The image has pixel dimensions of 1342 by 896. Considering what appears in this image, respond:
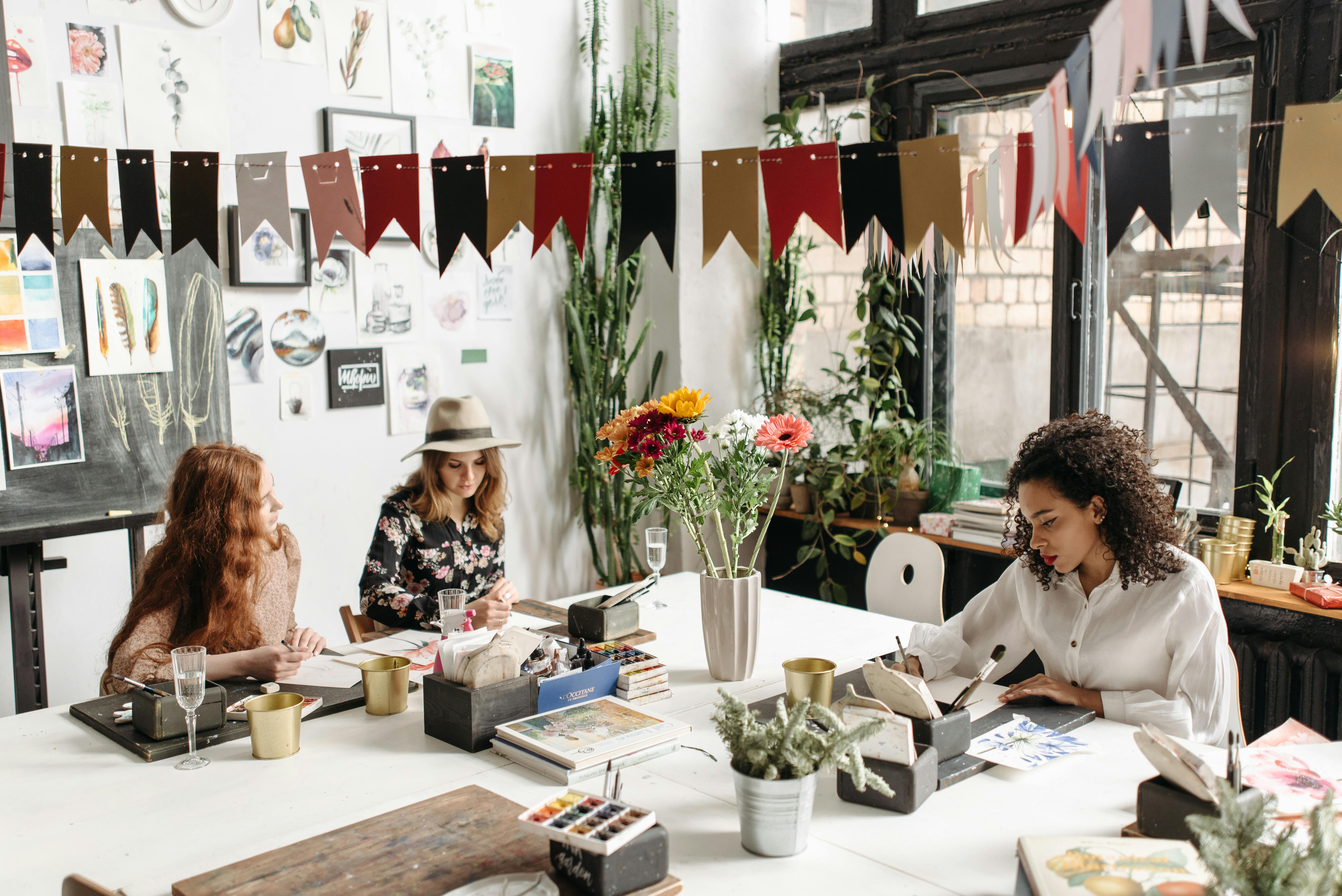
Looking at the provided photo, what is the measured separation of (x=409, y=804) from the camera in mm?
1591

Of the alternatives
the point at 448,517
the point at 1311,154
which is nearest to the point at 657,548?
the point at 448,517

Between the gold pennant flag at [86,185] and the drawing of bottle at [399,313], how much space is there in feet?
4.15

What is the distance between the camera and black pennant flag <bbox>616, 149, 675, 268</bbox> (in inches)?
98.0

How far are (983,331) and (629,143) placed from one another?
1539mm

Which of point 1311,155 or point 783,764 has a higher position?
point 1311,155

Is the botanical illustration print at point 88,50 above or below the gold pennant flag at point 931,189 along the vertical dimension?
above

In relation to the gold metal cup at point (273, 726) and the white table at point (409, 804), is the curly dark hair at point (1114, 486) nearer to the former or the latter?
the white table at point (409, 804)

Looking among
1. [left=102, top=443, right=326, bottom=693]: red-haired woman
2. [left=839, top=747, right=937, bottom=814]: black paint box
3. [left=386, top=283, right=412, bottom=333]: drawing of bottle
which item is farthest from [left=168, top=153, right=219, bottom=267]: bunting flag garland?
[left=839, top=747, right=937, bottom=814]: black paint box

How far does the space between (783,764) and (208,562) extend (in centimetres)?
142

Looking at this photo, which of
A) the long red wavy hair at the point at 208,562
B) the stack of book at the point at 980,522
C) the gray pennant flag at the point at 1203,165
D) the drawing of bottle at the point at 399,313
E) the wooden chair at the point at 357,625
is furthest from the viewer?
the drawing of bottle at the point at 399,313

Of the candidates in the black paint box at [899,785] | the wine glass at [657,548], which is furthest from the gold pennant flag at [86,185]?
the black paint box at [899,785]

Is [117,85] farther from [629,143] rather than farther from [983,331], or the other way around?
[983,331]

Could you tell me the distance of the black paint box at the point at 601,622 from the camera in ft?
7.83

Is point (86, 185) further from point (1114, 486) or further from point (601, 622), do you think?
point (1114, 486)
